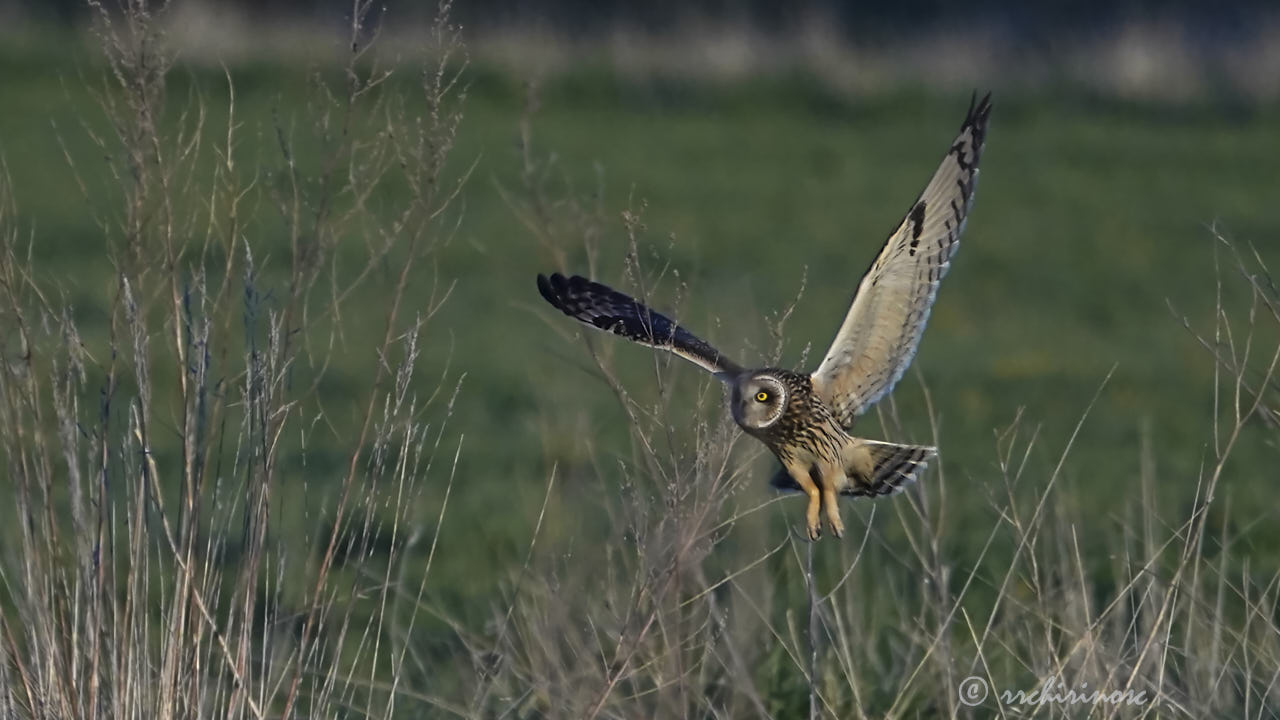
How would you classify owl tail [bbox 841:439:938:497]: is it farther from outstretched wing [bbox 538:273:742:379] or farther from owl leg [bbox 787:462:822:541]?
outstretched wing [bbox 538:273:742:379]

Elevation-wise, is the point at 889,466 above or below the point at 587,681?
above

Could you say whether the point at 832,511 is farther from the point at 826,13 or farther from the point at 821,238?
the point at 826,13

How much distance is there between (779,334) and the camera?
3.53m

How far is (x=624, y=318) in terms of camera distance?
417 cm

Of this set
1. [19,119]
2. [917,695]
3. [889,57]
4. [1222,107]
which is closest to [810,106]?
[889,57]

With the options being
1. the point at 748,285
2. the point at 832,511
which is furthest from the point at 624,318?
the point at 748,285

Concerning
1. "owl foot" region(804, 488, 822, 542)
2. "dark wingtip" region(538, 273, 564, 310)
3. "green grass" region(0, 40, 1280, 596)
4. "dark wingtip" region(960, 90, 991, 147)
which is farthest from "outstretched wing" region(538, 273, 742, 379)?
"dark wingtip" region(960, 90, 991, 147)

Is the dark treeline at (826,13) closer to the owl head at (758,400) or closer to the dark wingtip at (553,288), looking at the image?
the dark wingtip at (553,288)

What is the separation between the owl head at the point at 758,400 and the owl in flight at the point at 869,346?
10 cm

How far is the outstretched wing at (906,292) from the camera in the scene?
403cm

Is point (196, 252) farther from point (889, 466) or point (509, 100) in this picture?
point (889, 466)

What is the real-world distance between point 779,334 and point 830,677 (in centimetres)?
142

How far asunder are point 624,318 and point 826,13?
25.5 meters

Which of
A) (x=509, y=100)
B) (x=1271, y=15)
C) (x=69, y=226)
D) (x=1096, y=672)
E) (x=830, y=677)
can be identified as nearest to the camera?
(x=1096, y=672)
